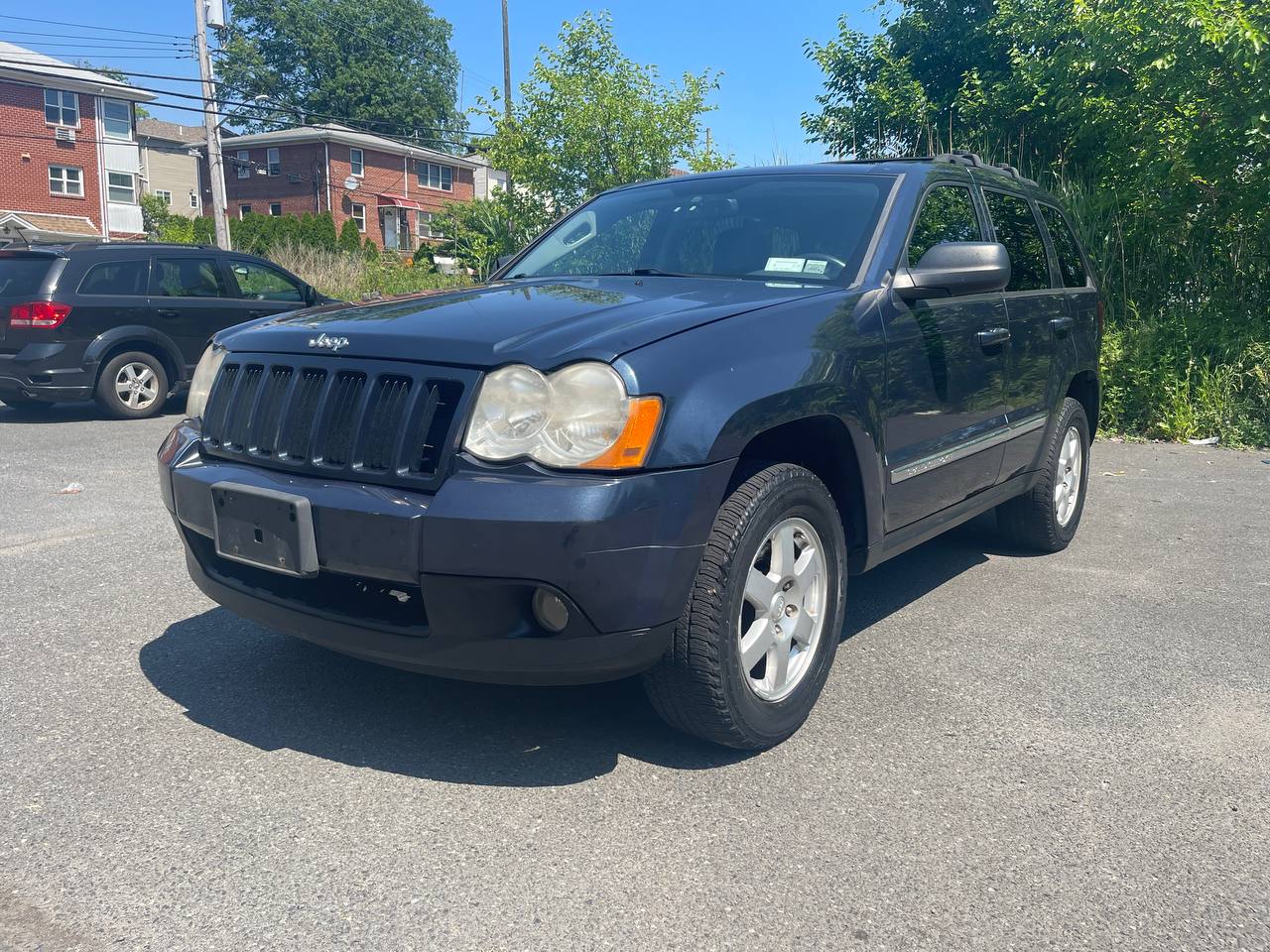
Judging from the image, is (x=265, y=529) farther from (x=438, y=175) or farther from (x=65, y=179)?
(x=438, y=175)

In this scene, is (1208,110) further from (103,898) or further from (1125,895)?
(103,898)

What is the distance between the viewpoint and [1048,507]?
536 cm

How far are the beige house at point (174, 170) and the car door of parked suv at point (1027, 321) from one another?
206 ft

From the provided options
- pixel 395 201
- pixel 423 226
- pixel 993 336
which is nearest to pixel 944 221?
pixel 993 336

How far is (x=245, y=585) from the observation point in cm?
321

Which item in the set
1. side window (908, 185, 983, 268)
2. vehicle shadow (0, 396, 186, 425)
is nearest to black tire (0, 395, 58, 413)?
vehicle shadow (0, 396, 186, 425)

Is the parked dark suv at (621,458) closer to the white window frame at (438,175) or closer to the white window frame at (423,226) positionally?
the white window frame at (423,226)

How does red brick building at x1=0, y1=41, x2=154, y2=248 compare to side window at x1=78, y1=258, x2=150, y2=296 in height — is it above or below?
above

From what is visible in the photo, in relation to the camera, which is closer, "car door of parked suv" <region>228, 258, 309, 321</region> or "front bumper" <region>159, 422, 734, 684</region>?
"front bumper" <region>159, 422, 734, 684</region>

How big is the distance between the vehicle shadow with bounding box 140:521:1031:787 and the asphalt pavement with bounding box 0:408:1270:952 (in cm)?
1

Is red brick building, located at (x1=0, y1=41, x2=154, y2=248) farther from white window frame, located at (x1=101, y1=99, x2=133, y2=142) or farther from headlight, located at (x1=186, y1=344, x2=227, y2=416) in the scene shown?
headlight, located at (x1=186, y1=344, x2=227, y2=416)

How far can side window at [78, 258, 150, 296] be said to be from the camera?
34.2 feet

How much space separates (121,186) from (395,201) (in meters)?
15.0

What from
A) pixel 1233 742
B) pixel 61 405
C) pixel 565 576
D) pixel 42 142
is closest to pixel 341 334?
pixel 565 576
